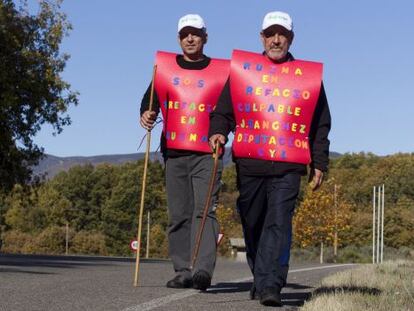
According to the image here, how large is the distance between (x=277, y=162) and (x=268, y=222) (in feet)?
1.42

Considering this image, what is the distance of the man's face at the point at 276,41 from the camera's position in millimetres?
6949

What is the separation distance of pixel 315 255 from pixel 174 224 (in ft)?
116

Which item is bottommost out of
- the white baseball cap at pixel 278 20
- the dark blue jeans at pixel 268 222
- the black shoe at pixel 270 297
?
the black shoe at pixel 270 297

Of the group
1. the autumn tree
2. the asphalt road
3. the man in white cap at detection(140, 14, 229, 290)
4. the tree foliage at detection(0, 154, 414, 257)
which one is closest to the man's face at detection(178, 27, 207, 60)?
the man in white cap at detection(140, 14, 229, 290)

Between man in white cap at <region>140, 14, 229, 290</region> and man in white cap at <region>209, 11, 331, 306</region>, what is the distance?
93 centimetres

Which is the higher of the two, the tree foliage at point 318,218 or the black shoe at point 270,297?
the tree foliage at point 318,218

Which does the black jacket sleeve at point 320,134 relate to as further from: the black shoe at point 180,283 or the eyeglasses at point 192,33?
the black shoe at point 180,283

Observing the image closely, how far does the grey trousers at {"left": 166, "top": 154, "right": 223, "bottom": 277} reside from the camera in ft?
26.2

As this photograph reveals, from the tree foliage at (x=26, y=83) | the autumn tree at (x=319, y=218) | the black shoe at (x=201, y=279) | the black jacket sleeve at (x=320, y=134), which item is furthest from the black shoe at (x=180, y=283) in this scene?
the autumn tree at (x=319, y=218)

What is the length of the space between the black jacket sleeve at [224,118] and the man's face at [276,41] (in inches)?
15.8

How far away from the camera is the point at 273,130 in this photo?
7.00m

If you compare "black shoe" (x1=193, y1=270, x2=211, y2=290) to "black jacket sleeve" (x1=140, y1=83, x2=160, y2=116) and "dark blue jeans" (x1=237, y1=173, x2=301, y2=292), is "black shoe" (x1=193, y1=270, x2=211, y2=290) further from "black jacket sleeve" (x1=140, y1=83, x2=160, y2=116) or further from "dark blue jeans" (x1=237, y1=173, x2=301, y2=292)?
"black jacket sleeve" (x1=140, y1=83, x2=160, y2=116)

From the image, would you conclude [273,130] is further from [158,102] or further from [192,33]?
[158,102]

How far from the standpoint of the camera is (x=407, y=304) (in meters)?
6.57
